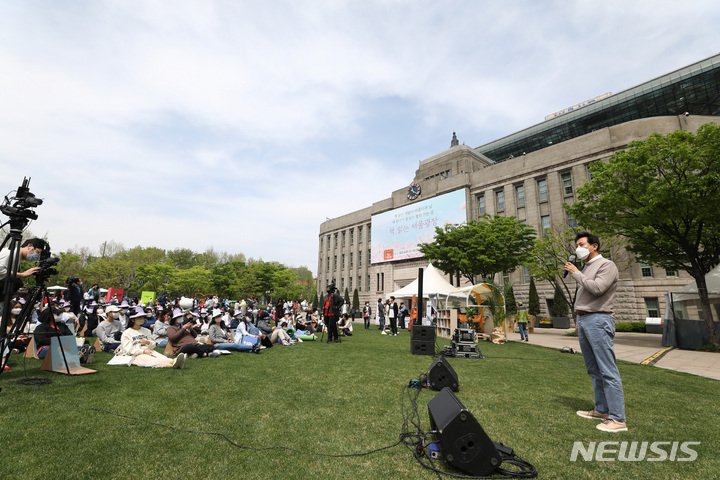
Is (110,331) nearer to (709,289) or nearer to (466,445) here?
(466,445)

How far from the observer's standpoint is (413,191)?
45344mm

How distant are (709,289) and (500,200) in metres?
23.0

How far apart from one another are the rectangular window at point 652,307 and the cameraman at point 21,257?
33.9 meters

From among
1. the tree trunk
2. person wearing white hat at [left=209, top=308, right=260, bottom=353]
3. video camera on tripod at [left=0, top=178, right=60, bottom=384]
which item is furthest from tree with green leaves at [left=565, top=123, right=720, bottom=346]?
video camera on tripod at [left=0, top=178, right=60, bottom=384]

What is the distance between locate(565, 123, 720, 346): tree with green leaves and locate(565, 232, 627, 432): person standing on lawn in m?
11.9

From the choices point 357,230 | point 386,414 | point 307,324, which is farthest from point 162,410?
point 357,230

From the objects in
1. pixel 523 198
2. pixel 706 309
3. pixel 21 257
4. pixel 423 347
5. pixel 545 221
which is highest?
pixel 523 198

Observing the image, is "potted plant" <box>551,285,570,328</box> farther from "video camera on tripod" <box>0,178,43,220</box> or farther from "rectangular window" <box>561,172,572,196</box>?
"video camera on tripod" <box>0,178,43,220</box>

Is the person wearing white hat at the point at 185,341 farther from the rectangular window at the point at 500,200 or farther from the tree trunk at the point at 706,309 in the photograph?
the rectangular window at the point at 500,200

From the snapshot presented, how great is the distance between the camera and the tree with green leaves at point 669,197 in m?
12.5

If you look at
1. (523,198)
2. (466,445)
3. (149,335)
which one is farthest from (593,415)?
(523,198)

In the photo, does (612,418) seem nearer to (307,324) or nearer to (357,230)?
(307,324)

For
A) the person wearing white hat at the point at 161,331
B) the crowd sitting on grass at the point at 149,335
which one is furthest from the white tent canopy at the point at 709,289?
the person wearing white hat at the point at 161,331

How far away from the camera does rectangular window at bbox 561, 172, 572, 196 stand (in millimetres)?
31359
